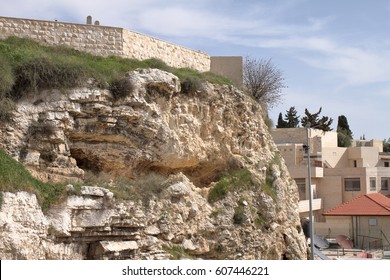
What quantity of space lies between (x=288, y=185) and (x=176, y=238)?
719cm

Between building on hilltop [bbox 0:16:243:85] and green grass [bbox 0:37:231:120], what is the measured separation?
1.66ft

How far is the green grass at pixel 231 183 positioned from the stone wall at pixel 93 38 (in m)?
4.65

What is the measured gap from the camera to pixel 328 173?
4200cm

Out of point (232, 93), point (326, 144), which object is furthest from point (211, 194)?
point (326, 144)

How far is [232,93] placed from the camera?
74.3 feet

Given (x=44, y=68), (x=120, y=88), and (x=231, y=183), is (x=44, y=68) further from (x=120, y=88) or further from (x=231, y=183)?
(x=231, y=183)

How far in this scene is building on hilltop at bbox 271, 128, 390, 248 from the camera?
Result: 3916 cm

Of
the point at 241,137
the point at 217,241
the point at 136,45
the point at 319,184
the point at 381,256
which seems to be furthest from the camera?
the point at 319,184

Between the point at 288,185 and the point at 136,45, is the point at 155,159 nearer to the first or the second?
the point at 136,45

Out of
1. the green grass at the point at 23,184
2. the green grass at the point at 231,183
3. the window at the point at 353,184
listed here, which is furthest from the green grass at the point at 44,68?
the window at the point at 353,184

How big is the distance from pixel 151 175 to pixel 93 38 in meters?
5.02

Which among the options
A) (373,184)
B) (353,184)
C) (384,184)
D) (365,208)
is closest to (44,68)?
(365,208)

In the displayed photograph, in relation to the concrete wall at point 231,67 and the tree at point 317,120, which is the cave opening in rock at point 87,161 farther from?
the tree at point 317,120

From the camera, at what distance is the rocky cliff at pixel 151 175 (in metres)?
16.3
